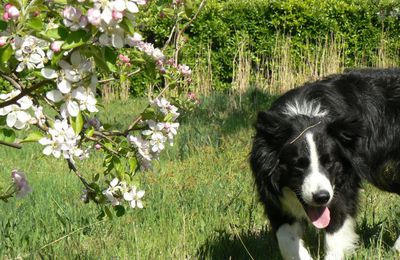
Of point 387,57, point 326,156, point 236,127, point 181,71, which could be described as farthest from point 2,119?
point 387,57

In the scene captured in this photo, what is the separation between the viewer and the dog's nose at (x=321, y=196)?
130 inches

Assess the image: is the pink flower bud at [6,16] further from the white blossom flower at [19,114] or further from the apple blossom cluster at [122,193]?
the apple blossom cluster at [122,193]

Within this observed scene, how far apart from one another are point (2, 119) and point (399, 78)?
10.3 ft

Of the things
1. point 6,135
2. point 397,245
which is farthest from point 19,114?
→ point 397,245

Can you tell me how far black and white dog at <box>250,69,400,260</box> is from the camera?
3506 millimetres

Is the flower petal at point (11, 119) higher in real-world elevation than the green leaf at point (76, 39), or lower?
lower

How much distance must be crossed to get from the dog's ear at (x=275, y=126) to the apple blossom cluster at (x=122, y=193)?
152cm

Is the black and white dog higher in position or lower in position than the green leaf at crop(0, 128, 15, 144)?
lower

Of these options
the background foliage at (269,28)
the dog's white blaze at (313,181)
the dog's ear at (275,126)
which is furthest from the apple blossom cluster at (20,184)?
the background foliage at (269,28)

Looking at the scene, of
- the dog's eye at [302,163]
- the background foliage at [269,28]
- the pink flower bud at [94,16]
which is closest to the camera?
the pink flower bud at [94,16]

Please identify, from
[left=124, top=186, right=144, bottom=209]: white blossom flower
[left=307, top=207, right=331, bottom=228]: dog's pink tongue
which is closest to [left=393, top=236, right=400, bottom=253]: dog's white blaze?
[left=307, top=207, right=331, bottom=228]: dog's pink tongue

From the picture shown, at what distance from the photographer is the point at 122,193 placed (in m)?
2.31

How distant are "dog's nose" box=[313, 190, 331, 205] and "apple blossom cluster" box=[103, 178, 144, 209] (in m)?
1.32

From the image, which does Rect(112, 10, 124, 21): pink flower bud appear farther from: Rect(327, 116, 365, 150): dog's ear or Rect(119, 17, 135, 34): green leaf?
Rect(327, 116, 365, 150): dog's ear
